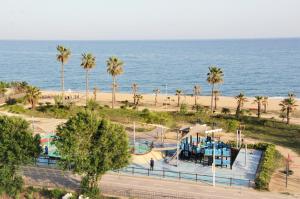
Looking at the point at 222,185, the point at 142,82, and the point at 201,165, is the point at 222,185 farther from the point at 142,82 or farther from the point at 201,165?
the point at 142,82

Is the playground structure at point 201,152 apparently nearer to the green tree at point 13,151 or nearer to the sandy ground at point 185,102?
the green tree at point 13,151

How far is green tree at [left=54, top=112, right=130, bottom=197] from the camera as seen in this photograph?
104 feet

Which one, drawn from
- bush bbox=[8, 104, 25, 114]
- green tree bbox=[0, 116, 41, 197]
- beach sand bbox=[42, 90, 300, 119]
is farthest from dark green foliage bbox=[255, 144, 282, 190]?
bush bbox=[8, 104, 25, 114]

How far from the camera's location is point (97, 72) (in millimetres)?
169500

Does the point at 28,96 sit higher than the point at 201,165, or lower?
higher

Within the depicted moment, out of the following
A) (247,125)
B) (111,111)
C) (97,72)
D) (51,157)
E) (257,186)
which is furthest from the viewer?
(97,72)

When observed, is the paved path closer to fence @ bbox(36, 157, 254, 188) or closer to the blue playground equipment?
fence @ bbox(36, 157, 254, 188)

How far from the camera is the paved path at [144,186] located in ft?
Answer: 111

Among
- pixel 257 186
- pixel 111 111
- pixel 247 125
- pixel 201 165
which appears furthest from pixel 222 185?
pixel 111 111

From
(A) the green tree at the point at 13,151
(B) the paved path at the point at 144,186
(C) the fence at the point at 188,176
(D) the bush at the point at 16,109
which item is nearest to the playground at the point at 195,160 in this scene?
(C) the fence at the point at 188,176

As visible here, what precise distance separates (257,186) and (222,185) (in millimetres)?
2768

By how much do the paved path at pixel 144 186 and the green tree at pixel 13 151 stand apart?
9.70ft

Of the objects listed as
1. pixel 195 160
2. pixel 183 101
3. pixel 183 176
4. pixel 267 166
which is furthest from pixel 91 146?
pixel 183 101

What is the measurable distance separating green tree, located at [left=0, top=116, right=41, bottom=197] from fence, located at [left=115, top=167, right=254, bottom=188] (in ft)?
27.6
